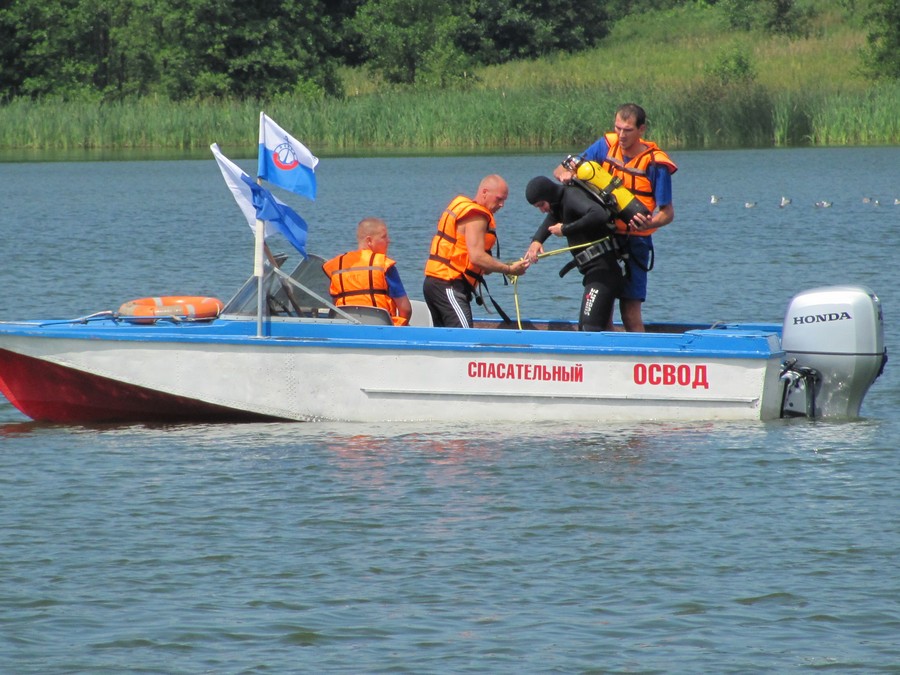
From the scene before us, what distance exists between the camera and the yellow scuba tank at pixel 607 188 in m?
8.98

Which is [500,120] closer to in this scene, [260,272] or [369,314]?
[369,314]

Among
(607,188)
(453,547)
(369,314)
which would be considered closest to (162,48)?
(369,314)

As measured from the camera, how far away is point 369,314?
9.30 meters

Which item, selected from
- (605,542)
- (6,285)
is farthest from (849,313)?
(6,285)

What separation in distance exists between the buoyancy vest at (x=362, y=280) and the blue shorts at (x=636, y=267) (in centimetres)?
140

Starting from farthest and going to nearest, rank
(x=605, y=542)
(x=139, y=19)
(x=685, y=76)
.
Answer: (x=139, y=19)
(x=685, y=76)
(x=605, y=542)

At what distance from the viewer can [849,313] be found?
8922 mm

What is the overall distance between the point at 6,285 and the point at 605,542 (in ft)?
37.1

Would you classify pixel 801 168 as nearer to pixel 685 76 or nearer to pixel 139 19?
pixel 685 76

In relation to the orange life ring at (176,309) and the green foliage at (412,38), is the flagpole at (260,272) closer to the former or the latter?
the orange life ring at (176,309)

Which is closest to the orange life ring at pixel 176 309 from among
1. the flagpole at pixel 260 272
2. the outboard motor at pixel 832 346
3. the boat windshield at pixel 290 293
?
the boat windshield at pixel 290 293

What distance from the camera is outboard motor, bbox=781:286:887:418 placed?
8.93m

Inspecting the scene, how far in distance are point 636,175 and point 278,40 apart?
46446mm

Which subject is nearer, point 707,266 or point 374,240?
point 374,240
